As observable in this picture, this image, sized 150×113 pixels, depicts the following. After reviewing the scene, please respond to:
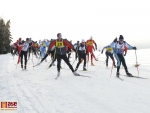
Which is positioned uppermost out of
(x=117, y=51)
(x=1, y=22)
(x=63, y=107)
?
(x=1, y=22)

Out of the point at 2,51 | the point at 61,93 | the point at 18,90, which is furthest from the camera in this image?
the point at 2,51

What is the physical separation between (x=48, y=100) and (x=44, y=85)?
7.74ft

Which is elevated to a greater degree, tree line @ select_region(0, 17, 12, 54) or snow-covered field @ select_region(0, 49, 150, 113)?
tree line @ select_region(0, 17, 12, 54)

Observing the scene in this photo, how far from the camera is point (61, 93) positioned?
24.8 ft

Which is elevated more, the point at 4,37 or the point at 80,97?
the point at 4,37

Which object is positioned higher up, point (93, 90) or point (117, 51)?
point (117, 51)

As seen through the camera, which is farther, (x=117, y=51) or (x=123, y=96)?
(x=117, y=51)

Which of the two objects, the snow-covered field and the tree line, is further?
the tree line

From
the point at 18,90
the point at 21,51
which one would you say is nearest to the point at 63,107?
the point at 18,90

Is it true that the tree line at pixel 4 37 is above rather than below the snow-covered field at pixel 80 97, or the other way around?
above

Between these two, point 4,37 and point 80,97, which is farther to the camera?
point 4,37

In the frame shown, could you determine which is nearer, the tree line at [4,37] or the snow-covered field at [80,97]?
the snow-covered field at [80,97]

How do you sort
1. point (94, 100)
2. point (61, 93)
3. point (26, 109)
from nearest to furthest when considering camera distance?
point (26, 109), point (94, 100), point (61, 93)

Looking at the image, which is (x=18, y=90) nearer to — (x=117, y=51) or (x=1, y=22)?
(x=117, y=51)
